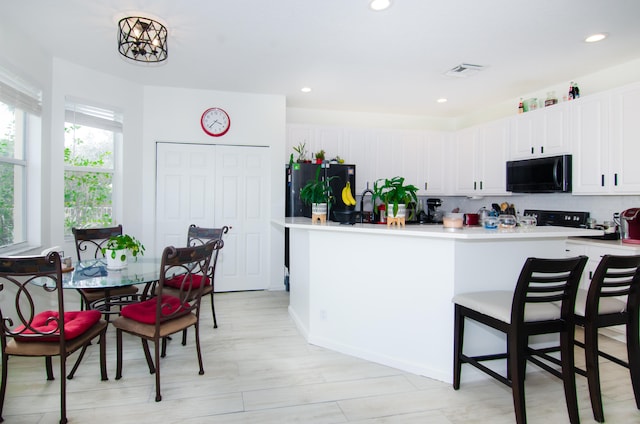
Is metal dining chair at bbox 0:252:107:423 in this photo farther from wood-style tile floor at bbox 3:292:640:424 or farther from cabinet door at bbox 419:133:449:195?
cabinet door at bbox 419:133:449:195

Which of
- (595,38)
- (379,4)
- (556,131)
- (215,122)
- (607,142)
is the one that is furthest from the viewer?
(215,122)

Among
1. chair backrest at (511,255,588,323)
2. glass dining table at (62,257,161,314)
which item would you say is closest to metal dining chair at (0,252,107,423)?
glass dining table at (62,257,161,314)

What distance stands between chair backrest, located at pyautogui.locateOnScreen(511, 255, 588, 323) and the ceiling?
1.85 m

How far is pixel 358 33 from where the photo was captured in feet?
10.1

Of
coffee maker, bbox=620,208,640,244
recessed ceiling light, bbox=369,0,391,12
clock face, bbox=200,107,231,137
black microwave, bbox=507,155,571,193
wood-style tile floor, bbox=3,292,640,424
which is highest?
recessed ceiling light, bbox=369,0,391,12

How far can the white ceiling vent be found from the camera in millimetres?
3820

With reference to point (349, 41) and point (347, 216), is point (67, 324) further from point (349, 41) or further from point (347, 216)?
point (349, 41)

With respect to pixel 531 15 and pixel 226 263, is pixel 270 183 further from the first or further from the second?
pixel 531 15

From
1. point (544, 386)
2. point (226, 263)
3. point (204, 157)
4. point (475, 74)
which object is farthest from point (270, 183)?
point (544, 386)

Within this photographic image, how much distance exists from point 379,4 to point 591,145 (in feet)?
8.82

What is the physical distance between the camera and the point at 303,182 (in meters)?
4.85

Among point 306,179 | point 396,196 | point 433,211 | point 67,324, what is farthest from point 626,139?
point 67,324

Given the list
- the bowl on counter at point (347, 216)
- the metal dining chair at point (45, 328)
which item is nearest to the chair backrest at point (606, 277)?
the bowl on counter at point (347, 216)

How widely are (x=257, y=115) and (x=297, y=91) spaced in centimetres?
63
